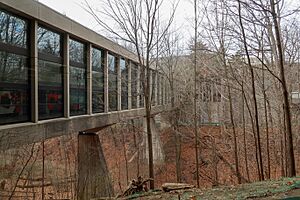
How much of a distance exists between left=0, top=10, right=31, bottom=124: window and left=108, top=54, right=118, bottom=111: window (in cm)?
491

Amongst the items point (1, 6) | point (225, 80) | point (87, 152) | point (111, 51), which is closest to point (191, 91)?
point (225, 80)

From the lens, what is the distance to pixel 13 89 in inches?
203

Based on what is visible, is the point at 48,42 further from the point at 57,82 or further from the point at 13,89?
the point at 13,89

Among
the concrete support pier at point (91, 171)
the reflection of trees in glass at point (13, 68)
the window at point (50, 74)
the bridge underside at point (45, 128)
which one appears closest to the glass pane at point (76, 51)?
the window at point (50, 74)

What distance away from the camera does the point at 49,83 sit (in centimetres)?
630

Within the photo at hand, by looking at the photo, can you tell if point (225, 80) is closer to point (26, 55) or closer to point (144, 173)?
point (144, 173)

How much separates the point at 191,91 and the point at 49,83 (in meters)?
8.52

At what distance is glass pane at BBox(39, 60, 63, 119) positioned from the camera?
5973 millimetres

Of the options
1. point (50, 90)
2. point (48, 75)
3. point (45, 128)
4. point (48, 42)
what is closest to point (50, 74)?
point (48, 75)

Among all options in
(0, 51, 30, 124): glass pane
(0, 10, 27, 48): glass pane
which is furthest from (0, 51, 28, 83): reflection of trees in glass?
(0, 10, 27, 48): glass pane

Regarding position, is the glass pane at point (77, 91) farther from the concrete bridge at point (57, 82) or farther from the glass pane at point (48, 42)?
the glass pane at point (48, 42)

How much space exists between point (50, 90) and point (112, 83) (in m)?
4.39

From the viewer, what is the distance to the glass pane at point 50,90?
597cm

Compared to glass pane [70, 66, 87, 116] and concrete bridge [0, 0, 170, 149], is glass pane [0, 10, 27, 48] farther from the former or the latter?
glass pane [70, 66, 87, 116]
